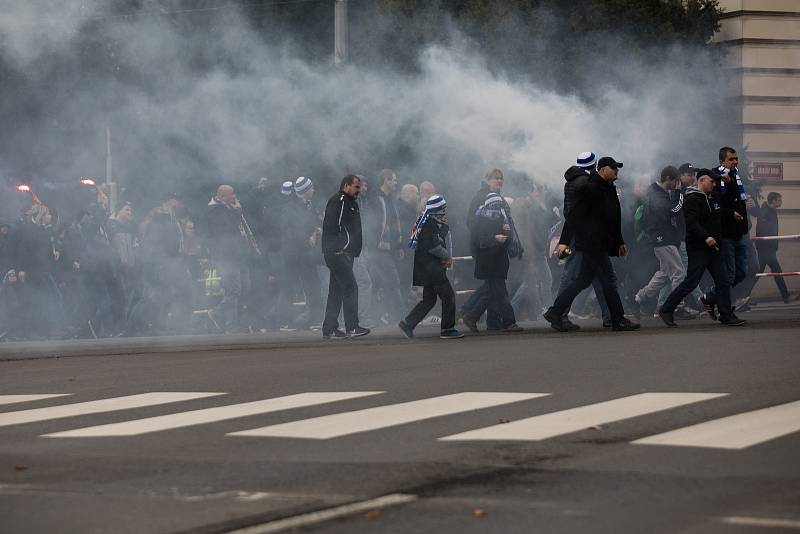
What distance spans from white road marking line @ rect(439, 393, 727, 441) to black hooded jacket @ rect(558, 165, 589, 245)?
23.4ft

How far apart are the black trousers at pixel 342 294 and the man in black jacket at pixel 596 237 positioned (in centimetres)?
218

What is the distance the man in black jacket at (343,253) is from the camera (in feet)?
59.8

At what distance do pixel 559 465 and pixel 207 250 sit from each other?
1499 cm

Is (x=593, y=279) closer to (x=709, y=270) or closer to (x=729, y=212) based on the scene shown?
(x=709, y=270)

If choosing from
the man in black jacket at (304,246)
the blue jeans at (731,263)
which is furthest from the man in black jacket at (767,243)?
the man in black jacket at (304,246)

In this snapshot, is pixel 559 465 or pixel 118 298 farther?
pixel 118 298

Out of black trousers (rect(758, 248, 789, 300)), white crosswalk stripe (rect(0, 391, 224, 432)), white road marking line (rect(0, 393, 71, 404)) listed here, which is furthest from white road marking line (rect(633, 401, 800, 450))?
black trousers (rect(758, 248, 789, 300))

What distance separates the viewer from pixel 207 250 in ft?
73.2

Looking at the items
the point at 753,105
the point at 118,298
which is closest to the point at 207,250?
the point at 118,298

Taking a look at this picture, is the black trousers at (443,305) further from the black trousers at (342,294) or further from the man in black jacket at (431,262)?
the black trousers at (342,294)

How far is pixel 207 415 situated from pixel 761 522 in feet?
15.7

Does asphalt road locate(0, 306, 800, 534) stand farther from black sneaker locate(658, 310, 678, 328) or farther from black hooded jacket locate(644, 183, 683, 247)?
black hooded jacket locate(644, 183, 683, 247)

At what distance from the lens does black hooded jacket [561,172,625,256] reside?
17.3 metres

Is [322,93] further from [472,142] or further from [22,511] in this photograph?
[22,511]
